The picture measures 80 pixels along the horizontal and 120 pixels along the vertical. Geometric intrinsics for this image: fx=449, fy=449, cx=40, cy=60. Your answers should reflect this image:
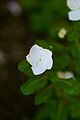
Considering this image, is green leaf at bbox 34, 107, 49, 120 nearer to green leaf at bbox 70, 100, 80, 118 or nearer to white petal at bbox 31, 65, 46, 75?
green leaf at bbox 70, 100, 80, 118

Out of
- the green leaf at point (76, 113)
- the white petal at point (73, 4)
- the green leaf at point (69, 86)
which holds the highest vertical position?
the white petal at point (73, 4)

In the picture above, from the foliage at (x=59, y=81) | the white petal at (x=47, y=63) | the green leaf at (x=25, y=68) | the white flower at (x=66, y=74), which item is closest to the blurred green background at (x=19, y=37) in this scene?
the foliage at (x=59, y=81)

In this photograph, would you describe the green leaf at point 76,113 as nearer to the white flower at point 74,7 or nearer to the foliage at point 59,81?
the foliage at point 59,81

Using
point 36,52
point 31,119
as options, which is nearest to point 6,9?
point 31,119

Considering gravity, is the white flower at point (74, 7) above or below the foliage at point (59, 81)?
above

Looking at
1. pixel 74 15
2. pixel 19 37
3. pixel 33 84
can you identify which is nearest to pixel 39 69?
pixel 33 84

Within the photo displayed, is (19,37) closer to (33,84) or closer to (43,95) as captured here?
(43,95)

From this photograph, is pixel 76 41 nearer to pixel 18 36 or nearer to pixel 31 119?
pixel 31 119
